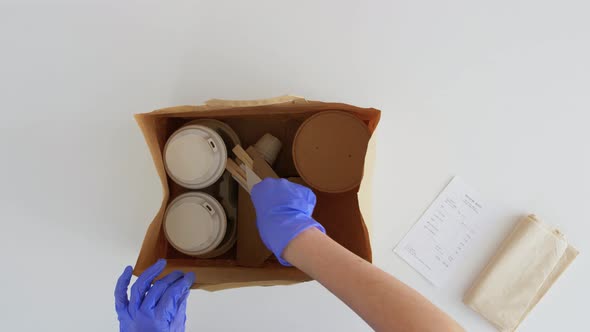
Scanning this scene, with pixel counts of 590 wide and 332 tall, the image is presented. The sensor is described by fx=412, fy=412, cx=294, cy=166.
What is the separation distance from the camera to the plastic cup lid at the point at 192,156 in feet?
2.51

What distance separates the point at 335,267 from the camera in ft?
1.79

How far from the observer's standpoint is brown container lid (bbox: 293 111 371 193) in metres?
0.77

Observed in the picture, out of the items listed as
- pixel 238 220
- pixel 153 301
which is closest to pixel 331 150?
pixel 238 220

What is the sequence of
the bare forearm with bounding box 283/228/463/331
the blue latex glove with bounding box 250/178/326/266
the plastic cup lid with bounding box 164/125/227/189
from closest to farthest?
the bare forearm with bounding box 283/228/463/331 → the blue latex glove with bounding box 250/178/326/266 → the plastic cup lid with bounding box 164/125/227/189

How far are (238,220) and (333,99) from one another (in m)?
0.32

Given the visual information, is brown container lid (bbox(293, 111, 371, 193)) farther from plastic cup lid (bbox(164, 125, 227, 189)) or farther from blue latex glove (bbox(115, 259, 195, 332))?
blue latex glove (bbox(115, 259, 195, 332))

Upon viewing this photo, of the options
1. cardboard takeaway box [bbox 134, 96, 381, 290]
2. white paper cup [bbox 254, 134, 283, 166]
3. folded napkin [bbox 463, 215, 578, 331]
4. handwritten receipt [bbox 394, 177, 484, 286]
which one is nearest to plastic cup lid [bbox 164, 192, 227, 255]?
cardboard takeaway box [bbox 134, 96, 381, 290]

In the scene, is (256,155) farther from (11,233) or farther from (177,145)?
(11,233)

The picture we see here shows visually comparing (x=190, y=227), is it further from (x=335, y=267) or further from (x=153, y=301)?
(x=335, y=267)

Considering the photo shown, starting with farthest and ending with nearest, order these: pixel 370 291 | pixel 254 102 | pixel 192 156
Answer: pixel 192 156
pixel 254 102
pixel 370 291

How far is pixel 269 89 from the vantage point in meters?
0.85

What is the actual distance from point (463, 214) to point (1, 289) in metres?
0.96

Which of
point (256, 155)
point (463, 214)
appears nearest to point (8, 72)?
point (256, 155)

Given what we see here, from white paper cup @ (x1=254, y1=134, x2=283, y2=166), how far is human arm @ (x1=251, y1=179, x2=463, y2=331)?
4.3 inches
